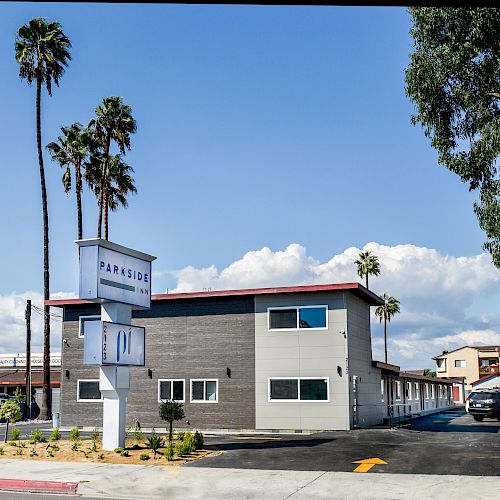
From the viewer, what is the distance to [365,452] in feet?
70.3

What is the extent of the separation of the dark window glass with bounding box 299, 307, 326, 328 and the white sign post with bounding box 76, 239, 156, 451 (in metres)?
9.13

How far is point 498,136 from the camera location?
24.6 meters

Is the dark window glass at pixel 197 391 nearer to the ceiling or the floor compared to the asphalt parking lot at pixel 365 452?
nearer to the ceiling

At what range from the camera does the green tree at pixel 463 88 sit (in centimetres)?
2503

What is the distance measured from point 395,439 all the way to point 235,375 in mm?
8370

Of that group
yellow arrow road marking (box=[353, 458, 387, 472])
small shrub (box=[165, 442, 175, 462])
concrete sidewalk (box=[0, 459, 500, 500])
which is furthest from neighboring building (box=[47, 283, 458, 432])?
concrete sidewalk (box=[0, 459, 500, 500])

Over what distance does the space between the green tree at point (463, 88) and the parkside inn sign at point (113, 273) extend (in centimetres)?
1232

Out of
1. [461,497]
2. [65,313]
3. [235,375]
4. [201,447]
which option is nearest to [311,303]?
[235,375]

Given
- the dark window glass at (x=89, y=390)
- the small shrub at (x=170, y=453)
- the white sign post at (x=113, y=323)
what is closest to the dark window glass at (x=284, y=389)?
the white sign post at (x=113, y=323)

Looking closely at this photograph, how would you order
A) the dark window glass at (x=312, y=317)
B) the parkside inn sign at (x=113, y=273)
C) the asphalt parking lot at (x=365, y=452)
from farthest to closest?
the dark window glass at (x=312, y=317) < the parkside inn sign at (x=113, y=273) < the asphalt parking lot at (x=365, y=452)

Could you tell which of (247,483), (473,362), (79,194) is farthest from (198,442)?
(473,362)

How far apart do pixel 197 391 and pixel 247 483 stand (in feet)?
51.2

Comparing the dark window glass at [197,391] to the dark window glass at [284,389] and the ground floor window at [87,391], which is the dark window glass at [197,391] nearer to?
the dark window glass at [284,389]

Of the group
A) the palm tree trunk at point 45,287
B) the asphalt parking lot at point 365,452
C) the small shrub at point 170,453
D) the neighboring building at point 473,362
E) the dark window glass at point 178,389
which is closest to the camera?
the asphalt parking lot at point 365,452
